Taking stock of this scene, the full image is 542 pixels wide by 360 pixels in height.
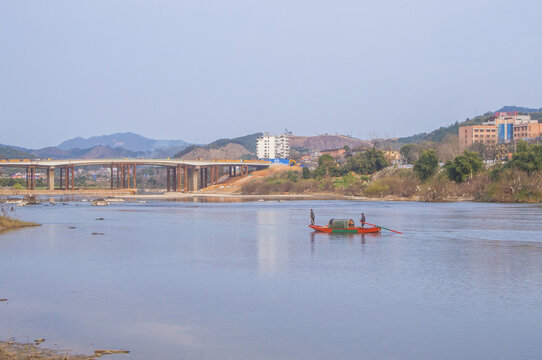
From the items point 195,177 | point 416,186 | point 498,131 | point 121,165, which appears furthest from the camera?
point 498,131

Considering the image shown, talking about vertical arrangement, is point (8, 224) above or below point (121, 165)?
below

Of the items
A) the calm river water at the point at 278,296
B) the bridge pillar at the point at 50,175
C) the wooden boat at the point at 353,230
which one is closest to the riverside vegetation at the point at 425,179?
the bridge pillar at the point at 50,175

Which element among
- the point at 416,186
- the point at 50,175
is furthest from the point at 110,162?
the point at 416,186

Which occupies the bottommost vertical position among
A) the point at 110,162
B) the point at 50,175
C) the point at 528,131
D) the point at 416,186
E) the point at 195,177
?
the point at 416,186

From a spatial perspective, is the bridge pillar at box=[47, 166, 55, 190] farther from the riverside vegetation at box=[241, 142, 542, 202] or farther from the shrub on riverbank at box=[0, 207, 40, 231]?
the shrub on riverbank at box=[0, 207, 40, 231]

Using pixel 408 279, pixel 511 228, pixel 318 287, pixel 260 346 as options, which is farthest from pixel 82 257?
pixel 511 228

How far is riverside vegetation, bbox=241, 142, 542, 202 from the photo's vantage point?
69.6 meters

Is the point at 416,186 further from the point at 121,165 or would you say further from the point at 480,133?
the point at 480,133

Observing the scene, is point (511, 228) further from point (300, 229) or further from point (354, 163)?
point (354, 163)

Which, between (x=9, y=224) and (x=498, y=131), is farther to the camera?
(x=498, y=131)

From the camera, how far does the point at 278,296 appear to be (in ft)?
57.4

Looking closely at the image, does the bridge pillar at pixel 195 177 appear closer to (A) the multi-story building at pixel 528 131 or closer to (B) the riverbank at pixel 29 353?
(A) the multi-story building at pixel 528 131

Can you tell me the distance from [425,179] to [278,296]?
71.9 meters

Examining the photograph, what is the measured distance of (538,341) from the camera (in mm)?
12719
